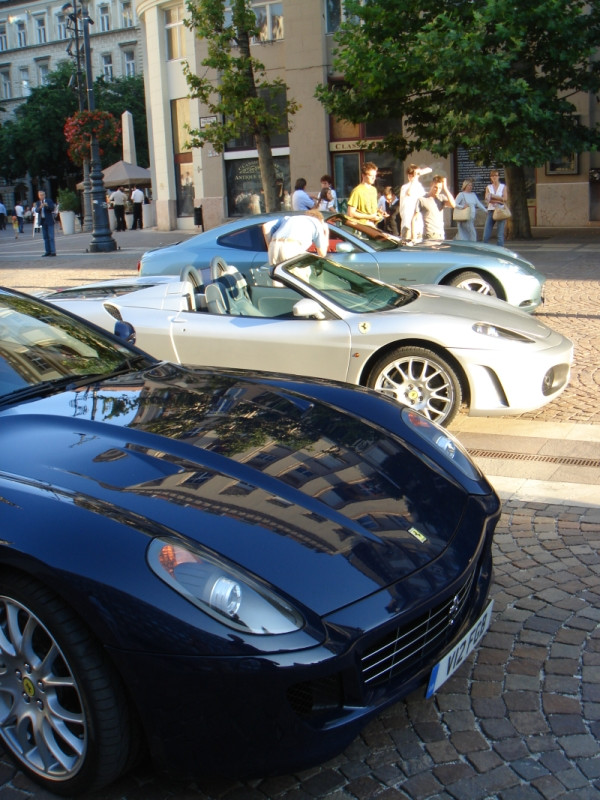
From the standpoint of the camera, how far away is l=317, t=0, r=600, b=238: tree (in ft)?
59.9

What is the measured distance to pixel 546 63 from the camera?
783 inches

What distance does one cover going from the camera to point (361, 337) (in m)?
6.21

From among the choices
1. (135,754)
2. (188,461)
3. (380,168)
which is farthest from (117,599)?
(380,168)

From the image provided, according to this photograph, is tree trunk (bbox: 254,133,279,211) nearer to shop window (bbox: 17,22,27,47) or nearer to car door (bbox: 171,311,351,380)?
car door (bbox: 171,311,351,380)

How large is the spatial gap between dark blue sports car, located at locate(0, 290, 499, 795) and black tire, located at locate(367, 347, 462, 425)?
9.15 ft

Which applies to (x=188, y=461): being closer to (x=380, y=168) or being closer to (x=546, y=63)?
(x=546, y=63)

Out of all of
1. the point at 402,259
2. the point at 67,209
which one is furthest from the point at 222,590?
the point at 67,209

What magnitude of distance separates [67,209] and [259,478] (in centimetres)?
4243

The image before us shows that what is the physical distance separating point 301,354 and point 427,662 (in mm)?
3782

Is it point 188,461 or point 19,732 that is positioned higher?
point 188,461

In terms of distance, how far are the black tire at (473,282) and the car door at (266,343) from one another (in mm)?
4243

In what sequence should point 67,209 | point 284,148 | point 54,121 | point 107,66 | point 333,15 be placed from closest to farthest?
point 333,15 → point 284,148 → point 67,209 → point 54,121 → point 107,66

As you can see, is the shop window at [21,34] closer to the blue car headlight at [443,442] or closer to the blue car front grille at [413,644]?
the blue car headlight at [443,442]

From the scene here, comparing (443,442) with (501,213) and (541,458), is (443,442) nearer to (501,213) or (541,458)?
(541,458)
